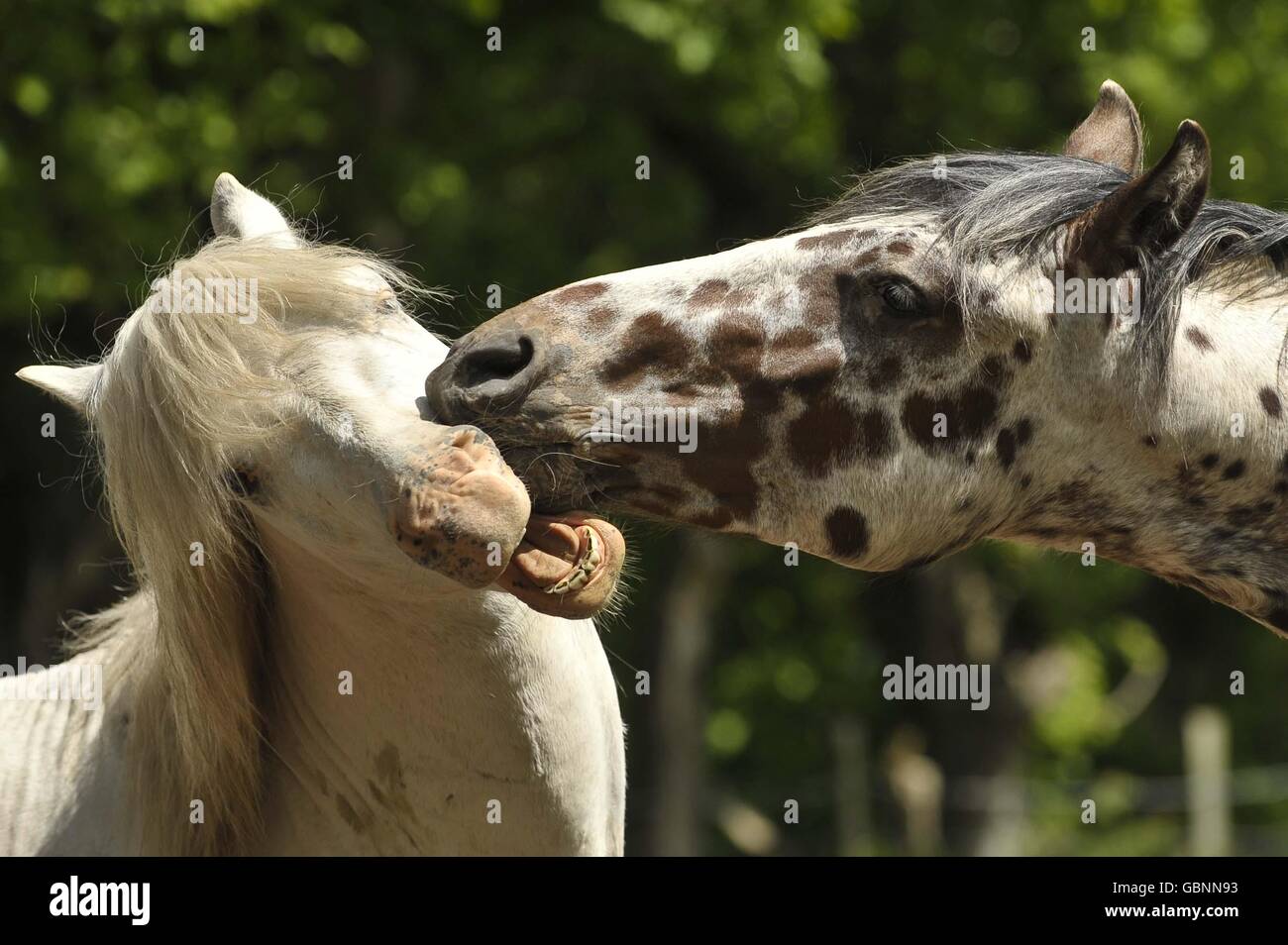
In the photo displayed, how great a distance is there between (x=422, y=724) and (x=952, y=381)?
1.37 meters

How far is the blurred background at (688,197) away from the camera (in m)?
8.65

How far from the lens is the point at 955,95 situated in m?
10.8

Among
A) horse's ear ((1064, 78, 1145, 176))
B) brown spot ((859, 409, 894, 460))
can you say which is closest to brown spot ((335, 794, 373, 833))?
brown spot ((859, 409, 894, 460))

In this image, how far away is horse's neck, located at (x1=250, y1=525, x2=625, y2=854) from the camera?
327 centimetres

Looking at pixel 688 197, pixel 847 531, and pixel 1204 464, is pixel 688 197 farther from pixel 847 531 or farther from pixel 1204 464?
pixel 1204 464

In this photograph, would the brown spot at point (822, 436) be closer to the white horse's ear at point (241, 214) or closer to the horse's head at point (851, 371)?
the horse's head at point (851, 371)

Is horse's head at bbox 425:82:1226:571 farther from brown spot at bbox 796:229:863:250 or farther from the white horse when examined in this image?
the white horse

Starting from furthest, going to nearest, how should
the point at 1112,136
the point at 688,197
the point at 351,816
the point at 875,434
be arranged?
the point at 688,197 < the point at 1112,136 < the point at 351,816 < the point at 875,434

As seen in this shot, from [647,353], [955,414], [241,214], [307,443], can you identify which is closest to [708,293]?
[647,353]

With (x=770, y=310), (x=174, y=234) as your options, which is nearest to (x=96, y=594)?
(x=174, y=234)

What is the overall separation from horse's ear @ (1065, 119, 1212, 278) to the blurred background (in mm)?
2731

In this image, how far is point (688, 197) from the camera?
420 inches

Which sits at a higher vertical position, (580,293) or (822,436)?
(580,293)

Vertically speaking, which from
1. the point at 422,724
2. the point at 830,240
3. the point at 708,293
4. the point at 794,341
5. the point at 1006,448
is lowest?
the point at 422,724
